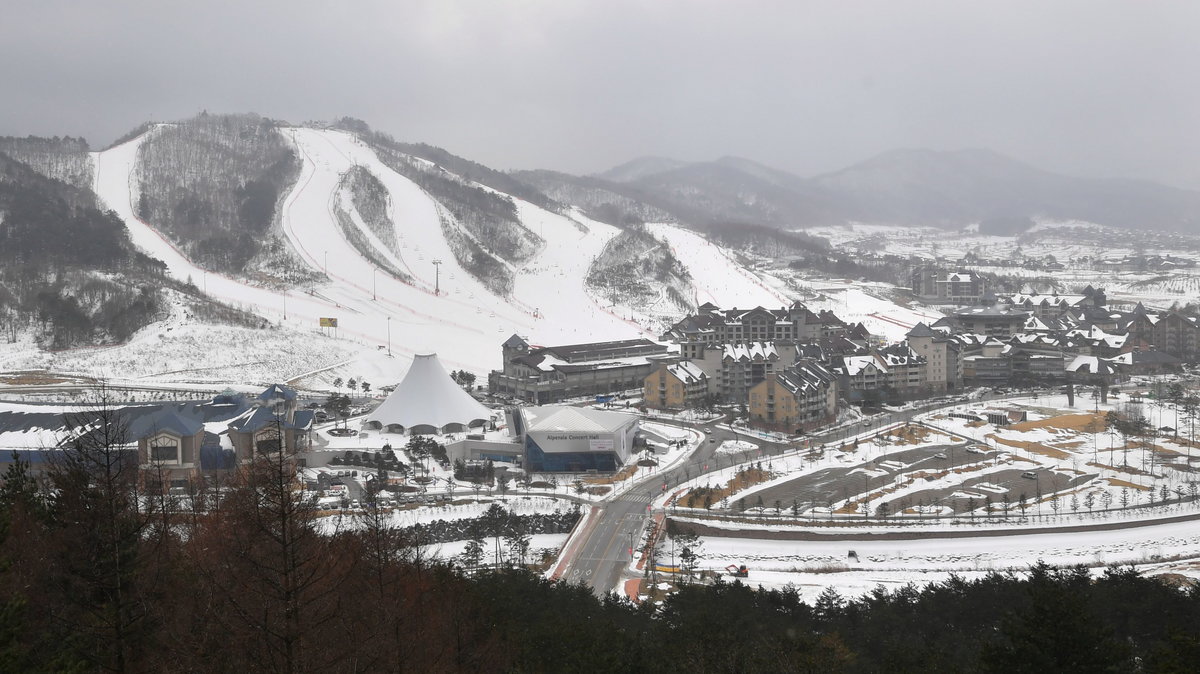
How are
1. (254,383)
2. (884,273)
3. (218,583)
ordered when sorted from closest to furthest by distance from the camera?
1. (218,583)
2. (254,383)
3. (884,273)

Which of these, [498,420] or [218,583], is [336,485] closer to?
[498,420]

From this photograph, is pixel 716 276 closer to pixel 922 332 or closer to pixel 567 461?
A: pixel 922 332

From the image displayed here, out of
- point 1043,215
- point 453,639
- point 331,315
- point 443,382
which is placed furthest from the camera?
point 1043,215

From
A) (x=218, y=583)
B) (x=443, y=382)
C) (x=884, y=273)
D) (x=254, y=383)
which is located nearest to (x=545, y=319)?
(x=254, y=383)

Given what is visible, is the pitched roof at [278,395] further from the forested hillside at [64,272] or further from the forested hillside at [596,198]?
the forested hillside at [596,198]

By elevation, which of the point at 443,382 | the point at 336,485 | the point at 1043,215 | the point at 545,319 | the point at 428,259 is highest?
the point at 1043,215

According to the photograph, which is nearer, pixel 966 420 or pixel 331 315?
pixel 966 420

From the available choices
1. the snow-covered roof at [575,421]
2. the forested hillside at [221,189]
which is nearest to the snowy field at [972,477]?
the snow-covered roof at [575,421]

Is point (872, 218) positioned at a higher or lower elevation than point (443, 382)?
higher

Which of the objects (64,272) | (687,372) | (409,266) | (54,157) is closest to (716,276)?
(409,266)
